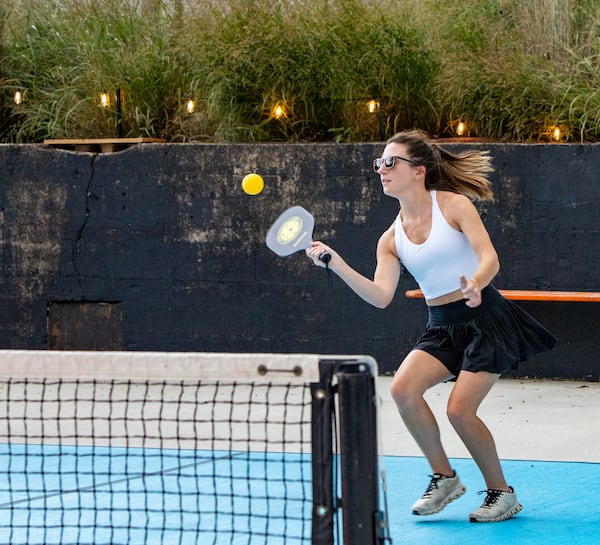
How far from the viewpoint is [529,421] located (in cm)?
651

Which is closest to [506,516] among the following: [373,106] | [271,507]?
[271,507]

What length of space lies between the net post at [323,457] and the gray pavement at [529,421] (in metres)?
2.01

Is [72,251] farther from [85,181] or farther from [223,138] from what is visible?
[223,138]

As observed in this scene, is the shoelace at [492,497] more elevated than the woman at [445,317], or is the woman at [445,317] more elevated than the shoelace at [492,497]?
the woman at [445,317]

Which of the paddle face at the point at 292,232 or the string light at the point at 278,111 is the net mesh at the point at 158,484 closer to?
the paddle face at the point at 292,232

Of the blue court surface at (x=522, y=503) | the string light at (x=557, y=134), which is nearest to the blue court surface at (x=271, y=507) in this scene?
the blue court surface at (x=522, y=503)

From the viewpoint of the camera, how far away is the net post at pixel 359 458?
9.32ft

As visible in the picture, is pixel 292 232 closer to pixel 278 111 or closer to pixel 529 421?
Result: pixel 529 421

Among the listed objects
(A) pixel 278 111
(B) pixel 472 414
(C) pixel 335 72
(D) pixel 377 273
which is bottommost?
(B) pixel 472 414

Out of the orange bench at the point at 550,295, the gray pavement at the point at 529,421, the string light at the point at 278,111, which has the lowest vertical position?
the gray pavement at the point at 529,421

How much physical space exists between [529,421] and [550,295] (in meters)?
1.33

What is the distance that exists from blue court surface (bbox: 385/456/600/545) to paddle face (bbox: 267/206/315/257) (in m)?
1.23

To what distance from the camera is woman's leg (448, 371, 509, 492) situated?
168 inches

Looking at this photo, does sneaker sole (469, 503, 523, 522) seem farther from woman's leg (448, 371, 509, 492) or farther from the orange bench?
the orange bench
